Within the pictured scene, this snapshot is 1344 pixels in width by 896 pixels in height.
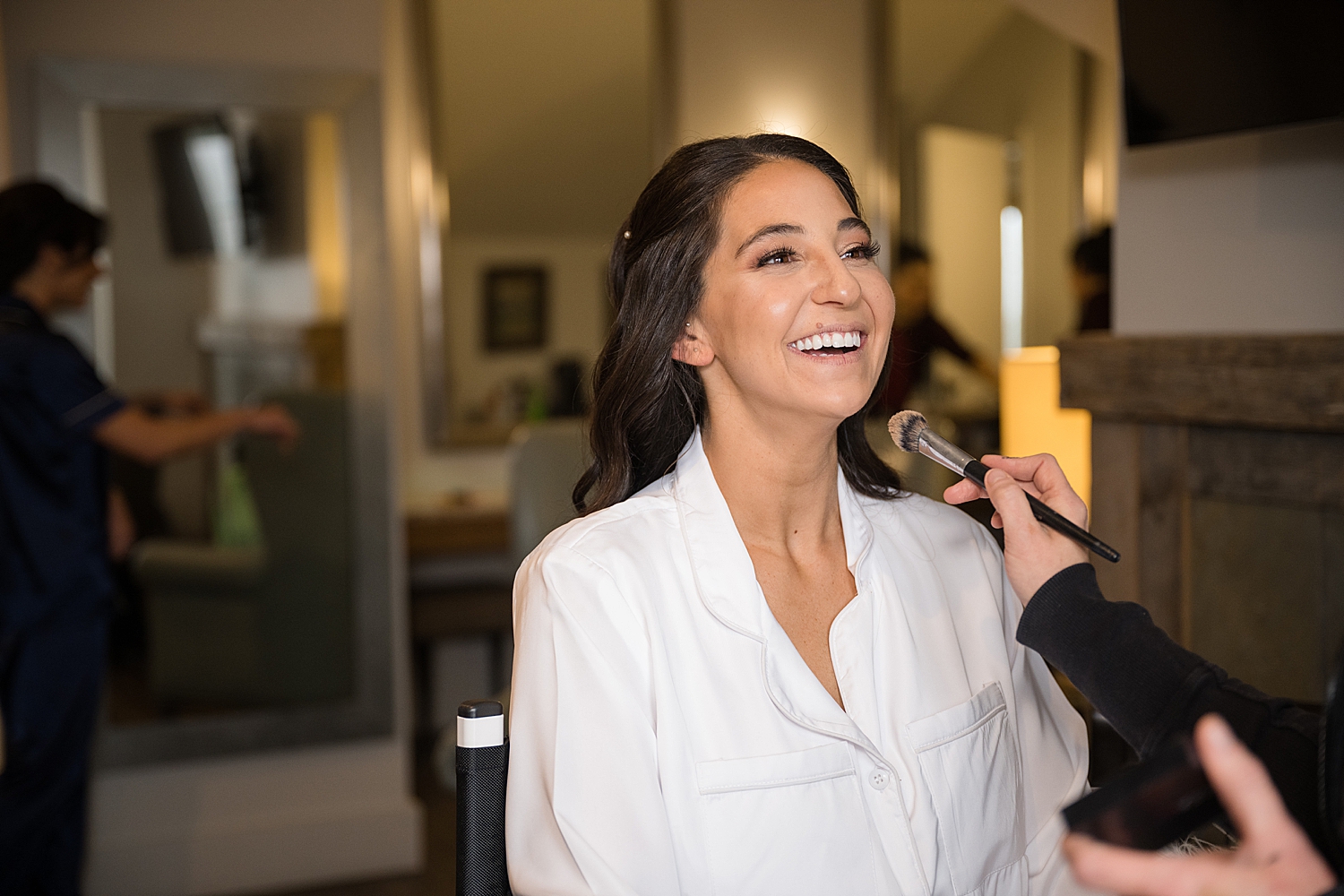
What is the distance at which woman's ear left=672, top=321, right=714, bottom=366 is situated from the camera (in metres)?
A: 1.35

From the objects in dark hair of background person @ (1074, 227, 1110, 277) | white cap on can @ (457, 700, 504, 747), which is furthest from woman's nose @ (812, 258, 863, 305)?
dark hair of background person @ (1074, 227, 1110, 277)

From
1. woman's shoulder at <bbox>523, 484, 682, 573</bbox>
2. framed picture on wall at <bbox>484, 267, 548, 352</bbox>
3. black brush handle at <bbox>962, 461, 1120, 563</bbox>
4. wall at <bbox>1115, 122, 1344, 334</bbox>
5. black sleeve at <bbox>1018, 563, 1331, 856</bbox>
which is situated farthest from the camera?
framed picture on wall at <bbox>484, 267, 548, 352</bbox>

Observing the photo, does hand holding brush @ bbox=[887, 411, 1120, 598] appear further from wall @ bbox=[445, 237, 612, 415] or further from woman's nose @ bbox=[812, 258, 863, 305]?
wall @ bbox=[445, 237, 612, 415]

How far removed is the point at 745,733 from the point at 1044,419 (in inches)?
74.9

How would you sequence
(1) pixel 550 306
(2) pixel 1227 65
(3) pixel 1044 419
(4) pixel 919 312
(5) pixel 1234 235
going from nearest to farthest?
(2) pixel 1227 65 → (5) pixel 1234 235 → (3) pixel 1044 419 → (1) pixel 550 306 → (4) pixel 919 312

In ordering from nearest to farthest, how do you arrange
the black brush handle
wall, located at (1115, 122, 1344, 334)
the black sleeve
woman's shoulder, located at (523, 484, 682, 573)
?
1. the black sleeve
2. the black brush handle
3. woman's shoulder, located at (523, 484, 682, 573)
4. wall, located at (1115, 122, 1344, 334)

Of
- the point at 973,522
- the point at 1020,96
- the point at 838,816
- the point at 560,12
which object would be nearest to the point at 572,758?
the point at 838,816

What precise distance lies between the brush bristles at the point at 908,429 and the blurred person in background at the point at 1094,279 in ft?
8.35

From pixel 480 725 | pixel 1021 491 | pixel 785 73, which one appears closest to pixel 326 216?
pixel 785 73

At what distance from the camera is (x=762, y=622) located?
120cm

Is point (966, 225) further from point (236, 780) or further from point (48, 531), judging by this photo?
point (48, 531)

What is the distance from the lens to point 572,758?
1086 mm

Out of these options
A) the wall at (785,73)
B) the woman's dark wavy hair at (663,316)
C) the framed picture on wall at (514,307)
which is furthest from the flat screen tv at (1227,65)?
the framed picture on wall at (514,307)

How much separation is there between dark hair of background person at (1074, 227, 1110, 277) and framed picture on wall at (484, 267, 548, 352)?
182 cm
